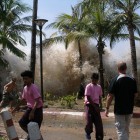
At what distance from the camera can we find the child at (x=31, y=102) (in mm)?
9180

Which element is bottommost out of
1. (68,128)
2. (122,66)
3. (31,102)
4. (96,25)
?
(68,128)

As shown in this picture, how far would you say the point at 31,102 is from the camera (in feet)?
30.8

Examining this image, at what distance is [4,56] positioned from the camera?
34.4 m

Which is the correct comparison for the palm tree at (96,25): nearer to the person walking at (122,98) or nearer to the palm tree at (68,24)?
the palm tree at (68,24)

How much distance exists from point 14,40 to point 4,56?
3197 millimetres

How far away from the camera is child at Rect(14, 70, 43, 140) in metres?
9.18

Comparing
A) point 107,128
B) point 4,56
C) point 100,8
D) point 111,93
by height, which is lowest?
point 107,128

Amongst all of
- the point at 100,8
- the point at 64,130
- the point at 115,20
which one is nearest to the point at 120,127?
the point at 64,130

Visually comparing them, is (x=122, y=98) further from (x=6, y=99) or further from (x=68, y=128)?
(x=6, y=99)

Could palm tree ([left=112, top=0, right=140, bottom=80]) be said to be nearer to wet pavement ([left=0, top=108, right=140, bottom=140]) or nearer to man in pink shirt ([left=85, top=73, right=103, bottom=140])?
wet pavement ([left=0, top=108, right=140, bottom=140])

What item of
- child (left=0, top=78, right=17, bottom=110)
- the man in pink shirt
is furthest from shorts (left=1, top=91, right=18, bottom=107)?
the man in pink shirt

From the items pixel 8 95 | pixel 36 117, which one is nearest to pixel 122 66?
pixel 36 117

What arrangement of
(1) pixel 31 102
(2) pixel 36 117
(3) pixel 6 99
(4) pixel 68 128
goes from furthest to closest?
(3) pixel 6 99 → (4) pixel 68 128 → (1) pixel 31 102 → (2) pixel 36 117

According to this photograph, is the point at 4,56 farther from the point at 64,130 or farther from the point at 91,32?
the point at 64,130
